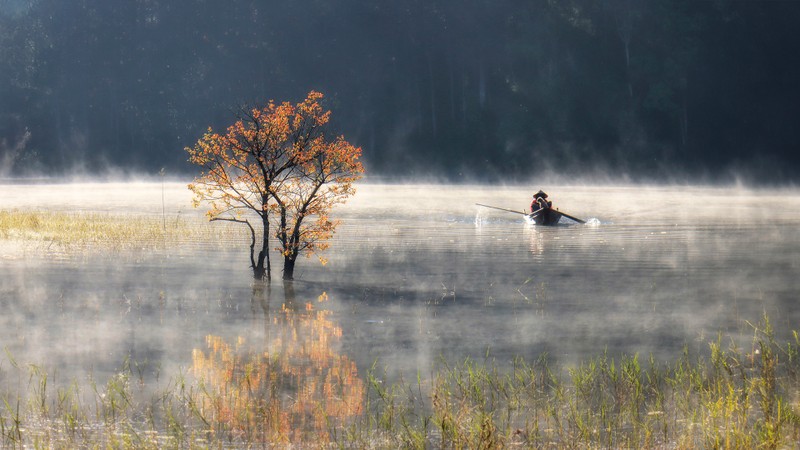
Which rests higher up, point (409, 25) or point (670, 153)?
point (409, 25)

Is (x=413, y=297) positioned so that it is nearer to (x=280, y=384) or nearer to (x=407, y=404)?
(x=280, y=384)

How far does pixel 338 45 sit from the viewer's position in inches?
5022

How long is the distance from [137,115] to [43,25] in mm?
20780

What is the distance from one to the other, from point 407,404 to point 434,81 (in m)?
112

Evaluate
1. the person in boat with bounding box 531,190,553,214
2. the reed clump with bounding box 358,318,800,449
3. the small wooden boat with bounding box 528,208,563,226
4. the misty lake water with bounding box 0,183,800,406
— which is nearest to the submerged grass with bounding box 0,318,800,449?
the reed clump with bounding box 358,318,800,449

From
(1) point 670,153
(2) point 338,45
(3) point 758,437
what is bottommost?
(3) point 758,437

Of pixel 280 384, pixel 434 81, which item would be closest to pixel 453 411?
pixel 280 384

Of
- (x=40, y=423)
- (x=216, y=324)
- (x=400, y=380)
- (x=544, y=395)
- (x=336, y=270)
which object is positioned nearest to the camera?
(x=40, y=423)

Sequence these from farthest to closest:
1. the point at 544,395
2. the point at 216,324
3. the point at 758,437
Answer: the point at 216,324 < the point at 544,395 < the point at 758,437

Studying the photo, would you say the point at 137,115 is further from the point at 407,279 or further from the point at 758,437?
the point at 758,437

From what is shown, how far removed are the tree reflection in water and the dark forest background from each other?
308 ft

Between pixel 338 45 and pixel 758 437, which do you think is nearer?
pixel 758 437

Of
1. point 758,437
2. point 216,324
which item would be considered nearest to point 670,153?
point 216,324

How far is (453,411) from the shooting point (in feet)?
45.7
